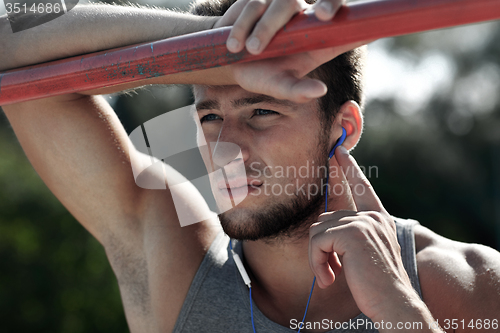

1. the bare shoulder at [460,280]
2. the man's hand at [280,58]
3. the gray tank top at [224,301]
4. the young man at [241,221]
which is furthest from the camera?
the gray tank top at [224,301]

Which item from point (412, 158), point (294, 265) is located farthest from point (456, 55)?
point (294, 265)

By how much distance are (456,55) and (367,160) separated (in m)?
11.0

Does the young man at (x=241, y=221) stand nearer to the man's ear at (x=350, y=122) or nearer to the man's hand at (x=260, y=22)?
the man's ear at (x=350, y=122)

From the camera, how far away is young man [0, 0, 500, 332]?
5.25 feet

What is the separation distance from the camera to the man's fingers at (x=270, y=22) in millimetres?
1125

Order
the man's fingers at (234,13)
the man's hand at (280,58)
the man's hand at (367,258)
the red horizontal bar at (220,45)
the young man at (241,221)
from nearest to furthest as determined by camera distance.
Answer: the red horizontal bar at (220,45) < the man's hand at (280,58) < the man's fingers at (234,13) < the man's hand at (367,258) < the young man at (241,221)

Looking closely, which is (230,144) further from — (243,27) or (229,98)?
(243,27)

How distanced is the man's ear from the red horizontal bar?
3.59ft

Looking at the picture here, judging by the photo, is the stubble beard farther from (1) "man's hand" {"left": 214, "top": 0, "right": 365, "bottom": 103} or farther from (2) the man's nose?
(1) "man's hand" {"left": 214, "top": 0, "right": 365, "bottom": 103}

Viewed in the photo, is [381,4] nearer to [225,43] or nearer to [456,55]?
[225,43]

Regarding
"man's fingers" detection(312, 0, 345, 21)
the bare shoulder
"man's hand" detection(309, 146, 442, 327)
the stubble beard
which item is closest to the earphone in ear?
the stubble beard

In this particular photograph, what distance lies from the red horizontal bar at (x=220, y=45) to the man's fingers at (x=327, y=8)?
16 mm

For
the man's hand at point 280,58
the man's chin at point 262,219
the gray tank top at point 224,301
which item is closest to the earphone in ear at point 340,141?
the man's chin at point 262,219

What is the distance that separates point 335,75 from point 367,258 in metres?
1.05
